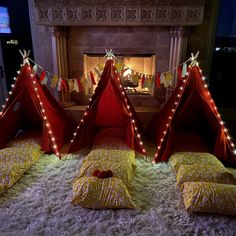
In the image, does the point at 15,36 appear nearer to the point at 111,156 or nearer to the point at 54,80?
the point at 54,80

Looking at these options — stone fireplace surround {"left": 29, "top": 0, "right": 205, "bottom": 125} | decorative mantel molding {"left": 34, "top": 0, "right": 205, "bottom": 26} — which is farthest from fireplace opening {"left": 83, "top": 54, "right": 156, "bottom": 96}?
decorative mantel molding {"left": 34, "top": 0, "right": 205, "bottom": 26}

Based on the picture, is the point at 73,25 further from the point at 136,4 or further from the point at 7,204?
the point at 7,204

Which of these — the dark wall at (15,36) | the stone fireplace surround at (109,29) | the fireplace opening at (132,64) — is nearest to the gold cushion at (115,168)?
the fireplace opening at (132,64)

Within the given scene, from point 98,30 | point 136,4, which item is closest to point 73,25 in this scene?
point 98,30

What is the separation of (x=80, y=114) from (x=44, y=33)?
1435 millimetres

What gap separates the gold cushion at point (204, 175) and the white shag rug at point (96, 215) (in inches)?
5.6

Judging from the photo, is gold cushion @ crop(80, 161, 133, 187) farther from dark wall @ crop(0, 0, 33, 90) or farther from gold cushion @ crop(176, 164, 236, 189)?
dark wall @ crop(0, 0, 33, 90)

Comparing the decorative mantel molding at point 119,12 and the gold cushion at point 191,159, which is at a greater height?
the decorative mantel molding at point 119,12

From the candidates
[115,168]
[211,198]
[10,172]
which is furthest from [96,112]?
[211,198]

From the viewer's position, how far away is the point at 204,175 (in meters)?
2.15

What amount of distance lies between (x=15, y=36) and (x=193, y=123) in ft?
11.1

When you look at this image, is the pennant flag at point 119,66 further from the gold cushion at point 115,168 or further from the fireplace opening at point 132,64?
the gold cushion at point 115,168

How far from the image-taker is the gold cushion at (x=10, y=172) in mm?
2172

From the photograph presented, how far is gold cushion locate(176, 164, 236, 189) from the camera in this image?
212 centimetres
